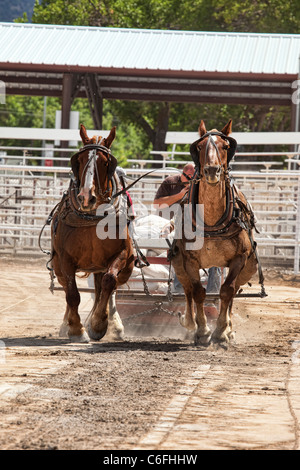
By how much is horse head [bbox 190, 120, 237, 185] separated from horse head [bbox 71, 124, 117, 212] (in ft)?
2.79

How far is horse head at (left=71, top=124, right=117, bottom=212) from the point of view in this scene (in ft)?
26.7

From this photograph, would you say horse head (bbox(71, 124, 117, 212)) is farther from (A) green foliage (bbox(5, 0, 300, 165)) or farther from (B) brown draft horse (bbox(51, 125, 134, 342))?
(A) green foliage (bbox(5, 0, 300, 165))

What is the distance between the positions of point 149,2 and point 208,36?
13.0 meters

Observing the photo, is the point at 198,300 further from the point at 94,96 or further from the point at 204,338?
the point at 94,96

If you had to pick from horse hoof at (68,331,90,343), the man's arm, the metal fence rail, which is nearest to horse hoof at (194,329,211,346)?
horse hoof at (68,331,90,343)

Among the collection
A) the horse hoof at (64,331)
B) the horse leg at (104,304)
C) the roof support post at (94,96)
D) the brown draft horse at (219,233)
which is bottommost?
the horse hoof at (64,331)

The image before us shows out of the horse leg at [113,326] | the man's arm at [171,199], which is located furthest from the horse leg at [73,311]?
the man's arm at [171,199]

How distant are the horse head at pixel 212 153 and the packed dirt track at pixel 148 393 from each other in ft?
5.50

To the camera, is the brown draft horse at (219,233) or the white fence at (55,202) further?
the white fence at (55,202)

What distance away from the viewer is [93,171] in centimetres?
823

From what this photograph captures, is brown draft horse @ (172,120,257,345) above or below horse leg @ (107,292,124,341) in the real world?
above

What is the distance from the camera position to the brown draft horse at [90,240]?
324 inches

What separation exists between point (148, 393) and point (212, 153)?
9.66 ft

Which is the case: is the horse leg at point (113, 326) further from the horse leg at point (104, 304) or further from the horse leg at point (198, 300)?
the horse leg at point (198, 300)
